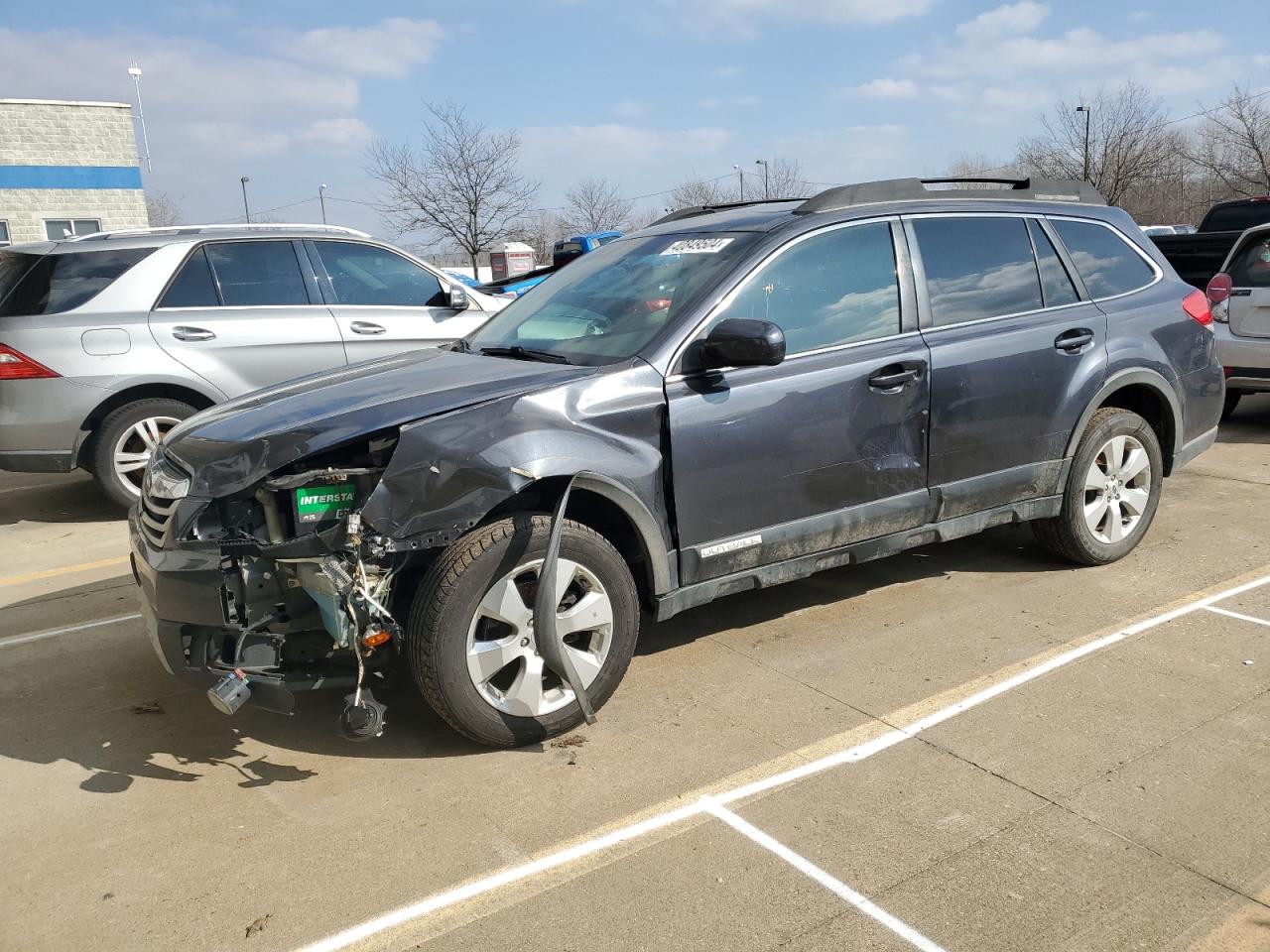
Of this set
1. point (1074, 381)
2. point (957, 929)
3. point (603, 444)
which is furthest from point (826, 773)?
point (1074, 381)

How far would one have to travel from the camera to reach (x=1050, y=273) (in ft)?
16.6

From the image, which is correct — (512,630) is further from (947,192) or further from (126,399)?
(126,399)

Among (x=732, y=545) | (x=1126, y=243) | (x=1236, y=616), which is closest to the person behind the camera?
(x=732, y=545)

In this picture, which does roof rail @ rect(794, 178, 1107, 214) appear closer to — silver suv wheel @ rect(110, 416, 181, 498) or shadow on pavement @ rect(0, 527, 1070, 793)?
shadow on pavement @ rect(0, 527, 1070, 793)

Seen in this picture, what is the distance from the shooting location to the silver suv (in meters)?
6.71

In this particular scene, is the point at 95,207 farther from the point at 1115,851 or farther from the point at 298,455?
the point at 1115,851

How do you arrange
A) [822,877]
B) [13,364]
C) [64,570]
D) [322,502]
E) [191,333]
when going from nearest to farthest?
[822,877] → [322,502] → [64,570] → [13,364] → [191,333]

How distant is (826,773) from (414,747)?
4.73 feet

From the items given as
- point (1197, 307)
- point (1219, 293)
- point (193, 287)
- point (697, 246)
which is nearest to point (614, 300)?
point (697, 246)

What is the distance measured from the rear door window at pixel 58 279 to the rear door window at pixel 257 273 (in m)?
0.59

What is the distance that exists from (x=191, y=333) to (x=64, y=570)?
192 centimetres

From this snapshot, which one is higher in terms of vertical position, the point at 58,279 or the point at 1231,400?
the point at 58,279

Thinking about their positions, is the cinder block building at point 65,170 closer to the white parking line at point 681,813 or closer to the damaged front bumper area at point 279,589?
the damaged front bumper area at point 279,589

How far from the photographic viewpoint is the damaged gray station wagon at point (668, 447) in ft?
11.1
